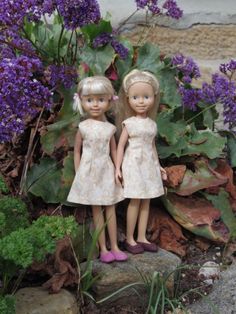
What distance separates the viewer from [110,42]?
290 cm

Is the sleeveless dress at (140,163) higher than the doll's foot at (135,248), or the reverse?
the sleeveless dress at (140,163)

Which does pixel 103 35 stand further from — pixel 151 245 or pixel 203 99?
pixel 151 245

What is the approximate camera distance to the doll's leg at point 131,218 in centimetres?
251

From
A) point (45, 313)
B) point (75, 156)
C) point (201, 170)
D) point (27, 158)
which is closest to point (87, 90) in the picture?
point (75, 156)

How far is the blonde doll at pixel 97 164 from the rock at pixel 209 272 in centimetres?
35

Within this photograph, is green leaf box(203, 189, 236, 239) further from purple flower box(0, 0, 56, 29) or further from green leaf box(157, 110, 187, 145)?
purple flower box(0, 0, 56, 29)

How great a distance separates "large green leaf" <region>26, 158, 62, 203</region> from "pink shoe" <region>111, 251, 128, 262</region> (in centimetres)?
35

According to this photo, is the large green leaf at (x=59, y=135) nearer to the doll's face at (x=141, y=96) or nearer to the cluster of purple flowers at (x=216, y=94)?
the doll's face at (x=141, y=96)

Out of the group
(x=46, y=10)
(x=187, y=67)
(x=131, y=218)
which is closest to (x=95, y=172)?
(x=131, y=218)

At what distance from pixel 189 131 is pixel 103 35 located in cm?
59

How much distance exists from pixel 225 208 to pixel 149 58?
815 mm

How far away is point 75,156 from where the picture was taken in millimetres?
2510

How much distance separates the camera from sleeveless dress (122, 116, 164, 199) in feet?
8.13

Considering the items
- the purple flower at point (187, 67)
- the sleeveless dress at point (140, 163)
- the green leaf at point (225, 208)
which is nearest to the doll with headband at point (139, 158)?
the sleeveless dress at point (140, 163)
